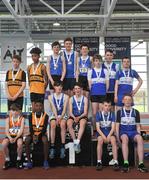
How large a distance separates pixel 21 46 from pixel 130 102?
9.77 meters

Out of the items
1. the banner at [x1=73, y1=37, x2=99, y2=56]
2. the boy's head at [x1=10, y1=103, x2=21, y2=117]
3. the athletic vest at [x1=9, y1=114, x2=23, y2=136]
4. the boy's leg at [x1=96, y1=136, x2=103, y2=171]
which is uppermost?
the banner at [x1=73, y1=37, x2=99, y2=56]

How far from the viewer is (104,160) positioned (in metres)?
7.41

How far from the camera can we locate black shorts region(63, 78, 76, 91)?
8.00 m

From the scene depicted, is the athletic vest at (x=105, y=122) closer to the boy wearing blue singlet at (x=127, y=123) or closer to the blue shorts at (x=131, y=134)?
the boy wearing blue singlet at (x=127, y=123)

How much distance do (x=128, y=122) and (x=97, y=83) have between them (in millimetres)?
1200

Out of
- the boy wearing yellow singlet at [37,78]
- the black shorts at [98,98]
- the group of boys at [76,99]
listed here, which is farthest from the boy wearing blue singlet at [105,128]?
the boy wearing yellow singlet at [37,78]

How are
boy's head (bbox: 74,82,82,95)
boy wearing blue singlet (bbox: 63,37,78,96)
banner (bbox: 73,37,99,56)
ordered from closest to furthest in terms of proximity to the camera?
1. boy's head (bbox: 74,82,82,95)
2. boy wearing blue singlet (bbox: 63,37,78,96)
3. banner (bbox: 73,37,99,56)

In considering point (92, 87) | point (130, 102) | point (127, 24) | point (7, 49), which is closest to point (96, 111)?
point (92, 87)

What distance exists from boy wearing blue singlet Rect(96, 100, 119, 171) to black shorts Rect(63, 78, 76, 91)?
104 cm

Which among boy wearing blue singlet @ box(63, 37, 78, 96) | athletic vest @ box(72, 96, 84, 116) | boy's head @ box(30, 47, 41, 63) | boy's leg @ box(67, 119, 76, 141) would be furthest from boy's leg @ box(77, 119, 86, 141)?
boy's head @ box(30, 47, 41, 63)

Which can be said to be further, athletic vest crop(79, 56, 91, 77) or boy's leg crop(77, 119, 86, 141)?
athletic vest crop(79, 56, 91, 77)

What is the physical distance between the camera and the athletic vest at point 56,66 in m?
7.89

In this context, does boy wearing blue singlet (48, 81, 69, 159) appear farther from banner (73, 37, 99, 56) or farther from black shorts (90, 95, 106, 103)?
banner (73, 37, 99, 56)

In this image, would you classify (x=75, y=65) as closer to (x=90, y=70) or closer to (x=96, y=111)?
(x=90, y=70)
